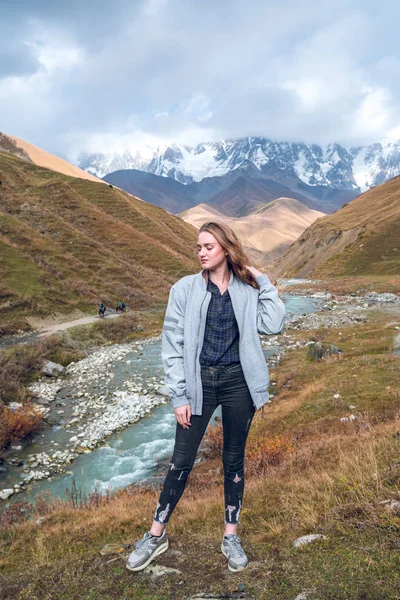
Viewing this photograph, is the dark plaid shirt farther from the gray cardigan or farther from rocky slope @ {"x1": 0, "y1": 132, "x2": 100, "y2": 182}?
rocky slope @ {"x1": 0, "y1": 132, "x2": 100, "y2": 182}

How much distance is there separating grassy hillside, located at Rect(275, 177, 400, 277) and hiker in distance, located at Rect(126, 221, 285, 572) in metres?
79.2

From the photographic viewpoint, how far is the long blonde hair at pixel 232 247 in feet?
13.7

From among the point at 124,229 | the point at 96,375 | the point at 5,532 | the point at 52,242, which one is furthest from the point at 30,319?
the point at 124,229

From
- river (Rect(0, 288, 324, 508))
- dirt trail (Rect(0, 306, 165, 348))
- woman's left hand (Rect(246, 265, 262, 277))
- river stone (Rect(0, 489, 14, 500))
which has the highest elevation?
woman's left hand (Rect(246, 265, 262, 277))

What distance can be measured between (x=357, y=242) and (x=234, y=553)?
320ft

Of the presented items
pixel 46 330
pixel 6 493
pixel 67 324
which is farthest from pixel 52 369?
pixel 6 493

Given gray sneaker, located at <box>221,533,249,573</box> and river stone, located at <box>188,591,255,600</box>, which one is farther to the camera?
gray sneaker, located at <box>221,533,249,573</box>

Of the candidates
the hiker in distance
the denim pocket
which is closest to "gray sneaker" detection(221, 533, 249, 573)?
the hiker in distance

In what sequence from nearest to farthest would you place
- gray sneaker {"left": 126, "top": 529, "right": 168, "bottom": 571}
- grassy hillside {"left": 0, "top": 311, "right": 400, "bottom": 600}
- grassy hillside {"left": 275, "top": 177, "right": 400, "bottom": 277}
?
grassy hillside {"left": 0, "top": 311, "right": 400, "bottom": 600} → gray sneaker {"left": 126, "top": 529, "right": 168, "bottom": 571} → grassy hillside {"left": 275, "top": 177, "right": 400, "bottom": 277}

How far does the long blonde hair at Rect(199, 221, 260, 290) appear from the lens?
4168mm

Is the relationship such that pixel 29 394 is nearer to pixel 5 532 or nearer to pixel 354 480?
pixel 5 532

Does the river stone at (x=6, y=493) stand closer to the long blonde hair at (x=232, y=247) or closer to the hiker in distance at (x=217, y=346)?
the hiker in distance at (x=217, y=346)

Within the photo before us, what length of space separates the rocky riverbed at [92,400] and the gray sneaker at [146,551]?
955 cm

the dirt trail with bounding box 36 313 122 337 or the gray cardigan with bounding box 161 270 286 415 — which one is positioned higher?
the gray cardigan with bounding box 161 270 286 415
